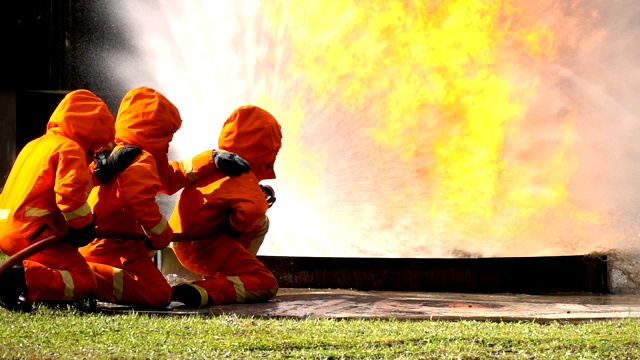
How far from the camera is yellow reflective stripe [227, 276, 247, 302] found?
6586mm

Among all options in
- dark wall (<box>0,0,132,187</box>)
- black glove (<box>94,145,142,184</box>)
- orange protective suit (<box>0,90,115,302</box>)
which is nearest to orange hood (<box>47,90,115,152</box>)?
orange protective suit (<box>0,90,115,302</box>)

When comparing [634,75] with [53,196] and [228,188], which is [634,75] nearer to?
[228,188]

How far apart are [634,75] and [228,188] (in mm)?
6469

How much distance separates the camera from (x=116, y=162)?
6285mm

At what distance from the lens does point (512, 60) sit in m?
10.7

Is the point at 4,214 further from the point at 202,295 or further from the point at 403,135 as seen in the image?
the point at 403,135

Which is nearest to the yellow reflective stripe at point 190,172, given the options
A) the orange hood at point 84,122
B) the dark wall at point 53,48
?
the orange hood at point 84,122

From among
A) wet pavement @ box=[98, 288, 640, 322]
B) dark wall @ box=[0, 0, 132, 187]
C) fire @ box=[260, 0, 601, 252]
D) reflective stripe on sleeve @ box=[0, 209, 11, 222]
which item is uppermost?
dark wall @ box=[0, 0, 132, 187]

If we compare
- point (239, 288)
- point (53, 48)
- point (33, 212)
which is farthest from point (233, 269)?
point (53, 48)

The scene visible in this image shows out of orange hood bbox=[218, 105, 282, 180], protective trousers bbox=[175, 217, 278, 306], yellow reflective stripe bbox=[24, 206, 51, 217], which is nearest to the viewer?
yellow reflective stripe bbox=[24, 206, 51, 217]

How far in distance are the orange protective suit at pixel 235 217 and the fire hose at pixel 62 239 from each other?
11 cm

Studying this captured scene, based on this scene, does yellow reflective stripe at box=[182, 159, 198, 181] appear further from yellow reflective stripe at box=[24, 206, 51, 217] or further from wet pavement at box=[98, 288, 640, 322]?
yellow reflective stripe at box=[24, 206, 51, 217]

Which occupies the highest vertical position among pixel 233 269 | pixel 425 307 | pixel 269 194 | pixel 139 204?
pixel 269 194

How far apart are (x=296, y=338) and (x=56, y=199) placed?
198 cm
